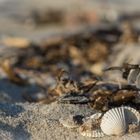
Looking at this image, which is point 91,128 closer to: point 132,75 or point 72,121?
point 72,121

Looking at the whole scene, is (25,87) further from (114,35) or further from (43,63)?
(114,35)

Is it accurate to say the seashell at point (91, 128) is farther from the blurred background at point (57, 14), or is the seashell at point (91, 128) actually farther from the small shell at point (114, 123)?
the blurred background at point (57, 14)

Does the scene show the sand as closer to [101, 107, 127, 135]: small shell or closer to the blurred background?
[101, 107, 127, 135]: small shell

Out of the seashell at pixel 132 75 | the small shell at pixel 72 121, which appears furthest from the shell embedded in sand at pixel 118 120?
the seashell at pixel 132 75

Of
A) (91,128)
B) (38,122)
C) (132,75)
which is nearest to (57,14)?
(132,75)

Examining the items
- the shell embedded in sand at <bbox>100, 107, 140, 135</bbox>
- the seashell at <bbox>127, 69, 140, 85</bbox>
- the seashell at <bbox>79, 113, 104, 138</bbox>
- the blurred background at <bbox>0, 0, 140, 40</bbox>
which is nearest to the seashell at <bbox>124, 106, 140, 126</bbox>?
the shell embedded in sand at <bbox>100, 107, 140, 135</bbox>

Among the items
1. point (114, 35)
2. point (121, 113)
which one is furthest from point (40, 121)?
point (114, 35)

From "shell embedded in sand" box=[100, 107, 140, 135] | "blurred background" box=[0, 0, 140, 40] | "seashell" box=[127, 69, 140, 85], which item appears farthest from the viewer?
"blurred background" box=[0, 0, 140, 40]
